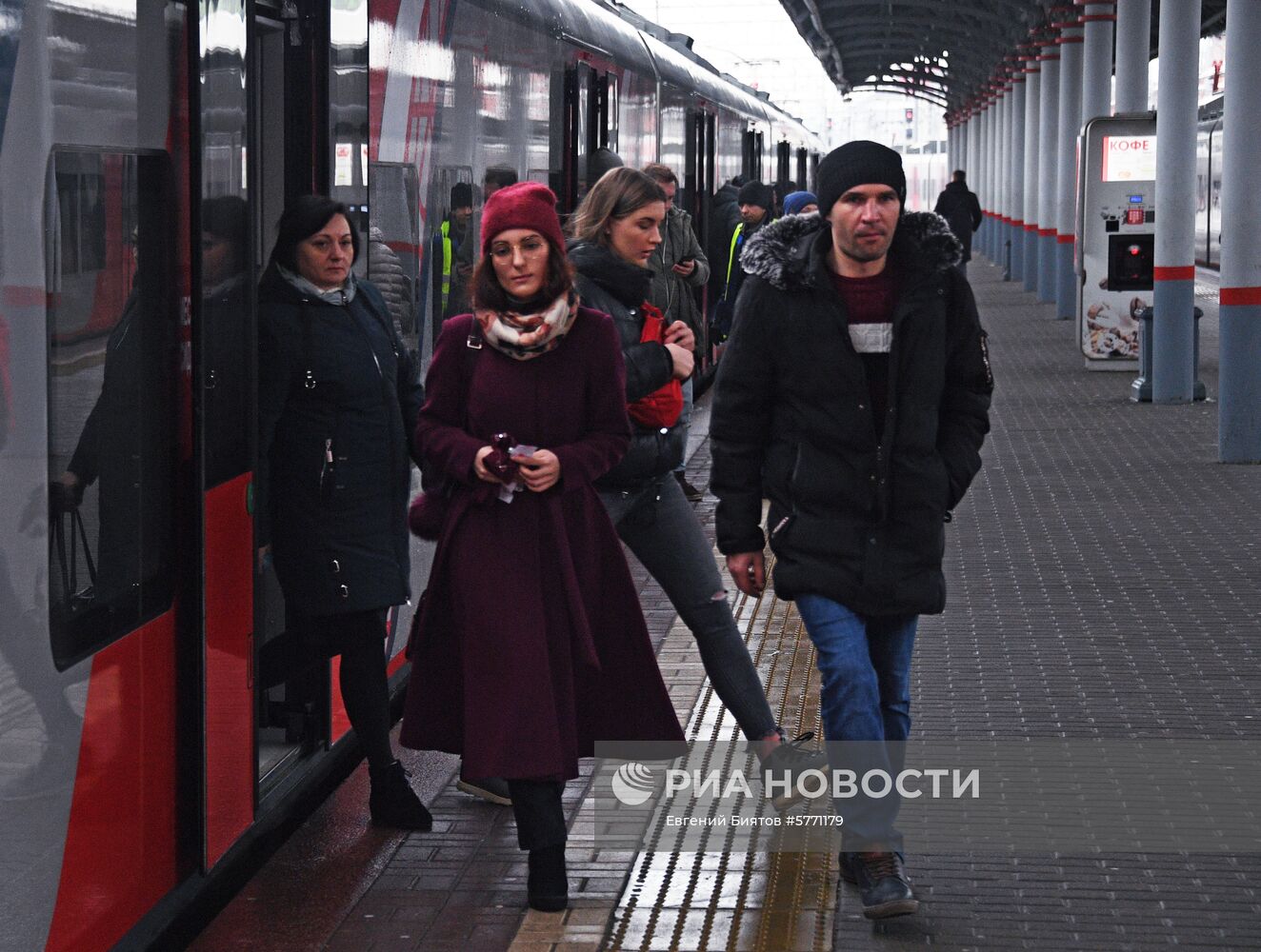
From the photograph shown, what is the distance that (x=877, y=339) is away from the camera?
4.51 m

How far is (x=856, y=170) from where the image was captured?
445 centimetres

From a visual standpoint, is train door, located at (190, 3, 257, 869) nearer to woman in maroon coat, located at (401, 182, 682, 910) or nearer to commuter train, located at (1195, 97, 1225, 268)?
woman in maroon coat, located at (401, 182, 682, 910)

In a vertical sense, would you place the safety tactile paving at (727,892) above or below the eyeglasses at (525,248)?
below

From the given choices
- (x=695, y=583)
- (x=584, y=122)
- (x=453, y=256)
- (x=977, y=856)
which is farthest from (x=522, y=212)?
(x=584, y=122)

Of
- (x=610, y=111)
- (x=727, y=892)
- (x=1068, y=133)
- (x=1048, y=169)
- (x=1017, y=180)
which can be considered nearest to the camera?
(x=727, y=892)

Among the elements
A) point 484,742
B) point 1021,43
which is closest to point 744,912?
point 484,742

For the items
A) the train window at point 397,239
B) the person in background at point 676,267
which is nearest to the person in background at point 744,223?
the person in background at point 676,267

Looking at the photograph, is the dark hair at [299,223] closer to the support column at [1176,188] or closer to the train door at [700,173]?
the train door at [700,173]

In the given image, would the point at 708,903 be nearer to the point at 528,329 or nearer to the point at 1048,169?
the point at 528,329

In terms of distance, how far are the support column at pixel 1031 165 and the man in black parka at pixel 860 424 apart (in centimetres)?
2706

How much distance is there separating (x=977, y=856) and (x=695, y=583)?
1046 millimetres

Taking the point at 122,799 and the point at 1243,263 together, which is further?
the point at 1243,263

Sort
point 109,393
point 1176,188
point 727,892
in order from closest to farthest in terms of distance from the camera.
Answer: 1. point 109,393
2. point 727,892
3. point 1176,188

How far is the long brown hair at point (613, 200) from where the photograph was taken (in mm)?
5172
